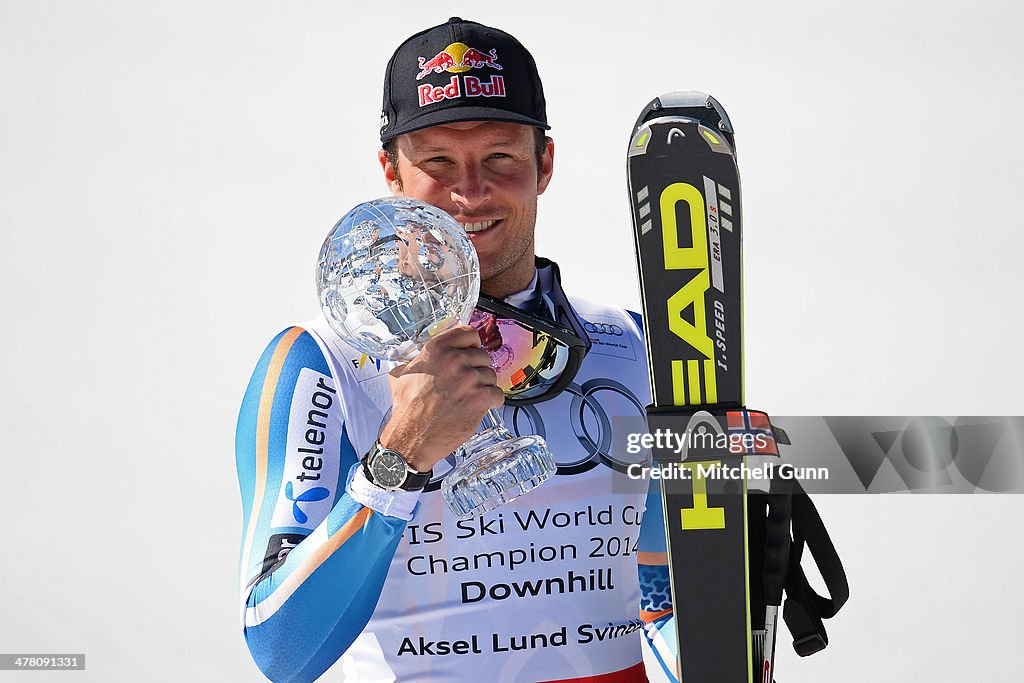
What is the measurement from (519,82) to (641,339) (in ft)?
1.57

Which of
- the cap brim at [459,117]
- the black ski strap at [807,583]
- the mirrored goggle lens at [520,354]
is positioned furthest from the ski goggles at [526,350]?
the black ski strap at [807,583]

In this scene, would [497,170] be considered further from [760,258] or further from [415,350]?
[760,258]

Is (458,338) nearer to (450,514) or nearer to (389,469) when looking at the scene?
(389,469)

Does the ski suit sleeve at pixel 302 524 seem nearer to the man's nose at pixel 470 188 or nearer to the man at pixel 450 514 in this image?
the man at pixel 450 514

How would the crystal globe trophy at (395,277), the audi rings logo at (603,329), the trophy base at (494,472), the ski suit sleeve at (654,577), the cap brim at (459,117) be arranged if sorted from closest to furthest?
the crystal globe trophy at (395,277) < the trophy base at (494,472) < the cap brim at (459,117) < the ski suit sleeve at (654,577) < the audi rings logo at (603,329)

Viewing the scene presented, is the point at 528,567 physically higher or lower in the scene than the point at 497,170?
lower

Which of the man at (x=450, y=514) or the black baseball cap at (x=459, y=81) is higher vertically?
the black baseball cap at (x=459, y=81)

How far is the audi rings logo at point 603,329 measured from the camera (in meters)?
1.81

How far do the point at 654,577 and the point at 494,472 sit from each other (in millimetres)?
497

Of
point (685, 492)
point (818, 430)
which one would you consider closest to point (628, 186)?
point (685, 492)

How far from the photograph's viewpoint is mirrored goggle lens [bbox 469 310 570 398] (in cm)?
A: 155

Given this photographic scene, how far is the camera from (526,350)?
158 centimetres

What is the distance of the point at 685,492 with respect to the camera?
144cm

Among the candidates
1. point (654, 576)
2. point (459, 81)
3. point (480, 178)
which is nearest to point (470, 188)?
point (480, 178)
